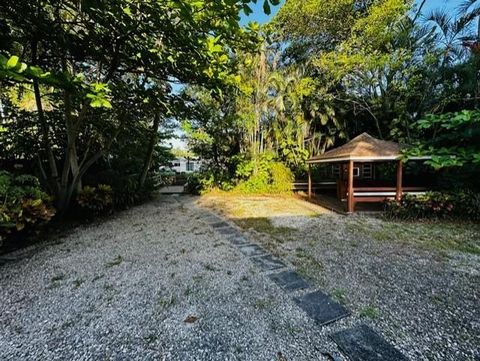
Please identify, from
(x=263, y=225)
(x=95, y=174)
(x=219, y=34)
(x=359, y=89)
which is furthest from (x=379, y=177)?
(x=95, y=174)

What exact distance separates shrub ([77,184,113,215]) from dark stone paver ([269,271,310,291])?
4947mm

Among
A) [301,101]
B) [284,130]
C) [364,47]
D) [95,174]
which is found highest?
[364,47]

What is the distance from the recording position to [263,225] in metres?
5.72

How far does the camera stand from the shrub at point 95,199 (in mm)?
5717

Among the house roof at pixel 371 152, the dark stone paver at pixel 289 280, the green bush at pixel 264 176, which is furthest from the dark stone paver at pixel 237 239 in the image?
the green bush at pixel 264 176

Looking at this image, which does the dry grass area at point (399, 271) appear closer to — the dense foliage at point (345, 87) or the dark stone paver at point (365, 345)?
the dark stone paver at point (365, 345)

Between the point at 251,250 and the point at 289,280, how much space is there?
46.0 inches

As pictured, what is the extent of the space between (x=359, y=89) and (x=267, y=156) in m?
5.36

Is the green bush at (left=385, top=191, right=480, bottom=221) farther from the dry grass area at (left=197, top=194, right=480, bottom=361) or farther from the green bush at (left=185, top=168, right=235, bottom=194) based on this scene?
the green bush at (left=185, top=168, right=235, bottom=194)

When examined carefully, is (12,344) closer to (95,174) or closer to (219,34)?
(219,34)

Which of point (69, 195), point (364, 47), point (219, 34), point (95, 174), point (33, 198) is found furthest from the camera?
point (364, 47)

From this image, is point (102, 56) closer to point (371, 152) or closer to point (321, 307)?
point (321, 307)

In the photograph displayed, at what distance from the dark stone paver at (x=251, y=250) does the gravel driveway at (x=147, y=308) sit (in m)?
0.14

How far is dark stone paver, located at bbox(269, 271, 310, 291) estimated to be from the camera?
9.30 feet
